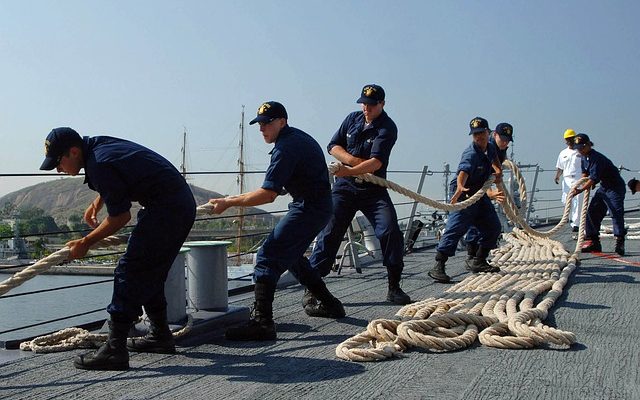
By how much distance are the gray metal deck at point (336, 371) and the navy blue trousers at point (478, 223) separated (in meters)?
2.14

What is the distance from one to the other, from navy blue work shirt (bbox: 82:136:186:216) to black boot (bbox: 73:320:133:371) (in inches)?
23.6

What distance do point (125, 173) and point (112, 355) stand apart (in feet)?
2.89

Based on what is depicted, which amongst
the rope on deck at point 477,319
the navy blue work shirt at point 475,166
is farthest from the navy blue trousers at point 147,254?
the navy blue work shirt at point 475,166

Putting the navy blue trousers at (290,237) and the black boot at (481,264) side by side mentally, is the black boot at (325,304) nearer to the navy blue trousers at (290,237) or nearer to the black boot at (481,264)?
the navy blue trousers at (290,237)

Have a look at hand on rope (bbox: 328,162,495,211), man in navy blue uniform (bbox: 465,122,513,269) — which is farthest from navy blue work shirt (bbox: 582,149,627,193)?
hand on rope (bbox: 328,162,495,211)

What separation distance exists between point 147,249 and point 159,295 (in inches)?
16.2

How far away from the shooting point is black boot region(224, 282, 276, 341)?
4086 mm

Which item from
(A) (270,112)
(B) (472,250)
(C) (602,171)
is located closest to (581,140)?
(C) (602,171)

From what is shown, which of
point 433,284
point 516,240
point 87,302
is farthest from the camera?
point 87,302

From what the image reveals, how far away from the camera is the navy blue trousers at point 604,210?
852 cm

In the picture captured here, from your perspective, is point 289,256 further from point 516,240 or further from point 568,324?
point 516,240

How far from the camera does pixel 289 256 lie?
425 centimetres

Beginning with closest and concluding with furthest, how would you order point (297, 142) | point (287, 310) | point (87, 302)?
1. point (297, 142)
2. point (287, 310)
3. point (87, 302)

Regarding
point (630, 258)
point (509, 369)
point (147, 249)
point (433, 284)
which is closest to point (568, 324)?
point (509, 369)
